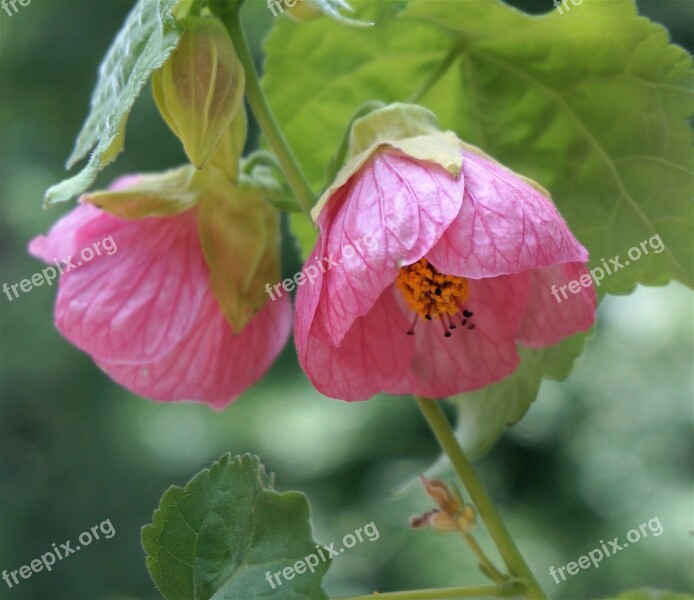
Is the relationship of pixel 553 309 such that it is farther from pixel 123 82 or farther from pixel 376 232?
pixel 123 82

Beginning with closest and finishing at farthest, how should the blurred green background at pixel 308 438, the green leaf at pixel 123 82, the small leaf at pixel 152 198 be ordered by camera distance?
the green leaf at pixel 123 82
the small leaf at pixel 152 198
the blurred green background at pixel 308 438

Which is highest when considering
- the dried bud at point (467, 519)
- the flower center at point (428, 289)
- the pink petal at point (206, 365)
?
the flower center at point (428, 289)

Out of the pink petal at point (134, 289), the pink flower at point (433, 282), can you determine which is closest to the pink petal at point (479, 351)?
the pink flower at point (433, 282)

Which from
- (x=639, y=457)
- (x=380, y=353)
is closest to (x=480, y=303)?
(x=380, y=353)

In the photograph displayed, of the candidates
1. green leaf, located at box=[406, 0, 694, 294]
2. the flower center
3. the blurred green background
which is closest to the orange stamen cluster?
the flower center

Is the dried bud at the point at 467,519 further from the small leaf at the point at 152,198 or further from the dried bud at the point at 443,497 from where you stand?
the small leaf at the point at 152,198

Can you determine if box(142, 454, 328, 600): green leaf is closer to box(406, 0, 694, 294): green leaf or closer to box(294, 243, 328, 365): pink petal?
box(294, 243, 328, 365): pink petal

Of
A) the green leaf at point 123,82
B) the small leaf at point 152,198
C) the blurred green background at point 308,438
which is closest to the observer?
the green leaf at point 123,82
